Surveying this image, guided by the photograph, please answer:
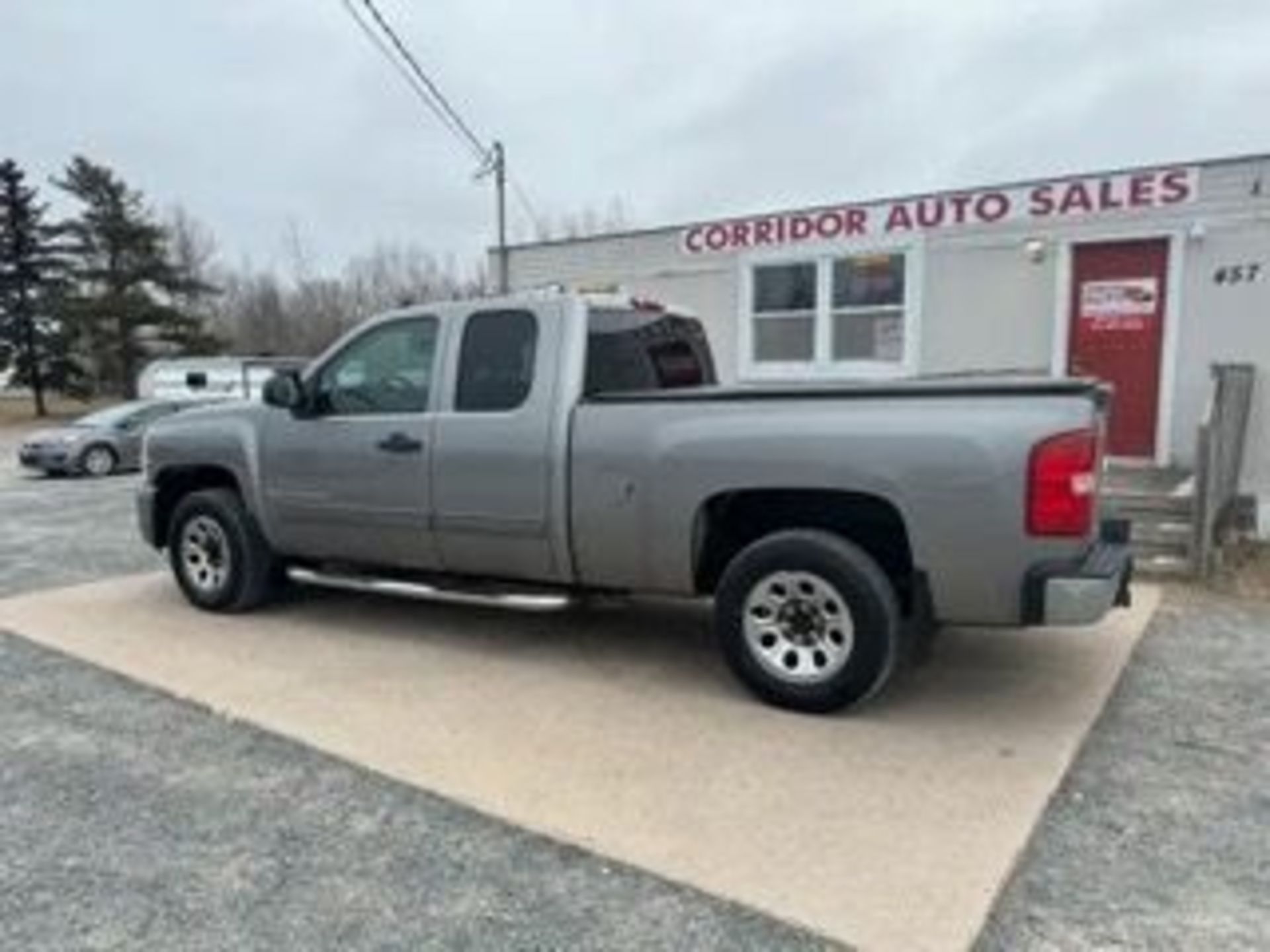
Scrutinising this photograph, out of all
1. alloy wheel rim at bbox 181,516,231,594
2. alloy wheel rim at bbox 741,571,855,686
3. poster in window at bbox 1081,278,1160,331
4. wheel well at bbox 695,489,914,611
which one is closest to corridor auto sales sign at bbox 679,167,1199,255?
poster in window at bbox 1081,278,1160,331

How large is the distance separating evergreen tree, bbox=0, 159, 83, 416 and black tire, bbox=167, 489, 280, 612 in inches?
1429

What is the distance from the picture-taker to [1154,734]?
4914 mm

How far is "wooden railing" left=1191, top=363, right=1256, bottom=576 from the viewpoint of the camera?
26.1 ft

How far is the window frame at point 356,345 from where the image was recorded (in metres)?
6.07

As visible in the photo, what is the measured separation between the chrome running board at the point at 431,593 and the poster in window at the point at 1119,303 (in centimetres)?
700

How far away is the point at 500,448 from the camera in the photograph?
18.6 feet

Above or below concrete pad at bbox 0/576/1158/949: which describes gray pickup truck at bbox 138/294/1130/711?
above

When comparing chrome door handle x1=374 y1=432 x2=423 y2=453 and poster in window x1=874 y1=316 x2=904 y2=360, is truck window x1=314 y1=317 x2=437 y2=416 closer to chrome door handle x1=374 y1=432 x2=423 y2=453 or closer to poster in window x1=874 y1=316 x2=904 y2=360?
chrome door handle x1=374 y1=432 x2=423 y2=453

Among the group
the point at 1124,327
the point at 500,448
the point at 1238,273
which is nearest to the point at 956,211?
the point at 1124,327

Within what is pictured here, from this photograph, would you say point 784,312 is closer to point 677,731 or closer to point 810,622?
point 810,622

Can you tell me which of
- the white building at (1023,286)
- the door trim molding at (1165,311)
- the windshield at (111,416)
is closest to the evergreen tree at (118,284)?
the windshield at (111,416)

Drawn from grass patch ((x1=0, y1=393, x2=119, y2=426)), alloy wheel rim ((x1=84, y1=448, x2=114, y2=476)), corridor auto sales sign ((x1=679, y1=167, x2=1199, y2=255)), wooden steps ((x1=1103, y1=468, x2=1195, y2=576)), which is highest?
corridor auto sales sign ((x1=679, y1=167, x2=1199, y2=255))

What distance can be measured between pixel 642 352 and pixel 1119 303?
6.53 meters

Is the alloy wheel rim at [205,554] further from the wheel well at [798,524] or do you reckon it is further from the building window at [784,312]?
the building window at [784,312]
